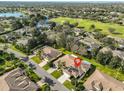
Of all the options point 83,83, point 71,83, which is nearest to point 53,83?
point 71,83

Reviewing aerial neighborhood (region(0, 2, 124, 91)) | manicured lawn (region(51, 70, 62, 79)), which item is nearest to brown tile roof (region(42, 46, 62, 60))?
aerial neighborhood (region(0, 2, 124, 91))

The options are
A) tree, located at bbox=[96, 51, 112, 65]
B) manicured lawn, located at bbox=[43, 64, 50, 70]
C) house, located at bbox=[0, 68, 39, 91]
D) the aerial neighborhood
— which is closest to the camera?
house, located at bbox=[0, 68, 39, 91]

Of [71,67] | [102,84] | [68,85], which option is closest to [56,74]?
[71,67]

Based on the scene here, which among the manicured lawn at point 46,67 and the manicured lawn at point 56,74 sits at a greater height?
the manicured lawn at point 56,74

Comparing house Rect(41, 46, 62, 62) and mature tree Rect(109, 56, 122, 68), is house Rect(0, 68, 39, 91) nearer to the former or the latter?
house Rect(41, 46, 62, 62)

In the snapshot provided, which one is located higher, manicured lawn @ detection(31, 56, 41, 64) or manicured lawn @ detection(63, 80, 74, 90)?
manicured lawn @ detection(63, 80, 74, 90)

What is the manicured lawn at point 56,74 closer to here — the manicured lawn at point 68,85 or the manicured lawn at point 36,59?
the manicured lawn at point 68,85

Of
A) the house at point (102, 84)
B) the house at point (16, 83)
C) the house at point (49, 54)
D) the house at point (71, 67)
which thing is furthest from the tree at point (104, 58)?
the house at point (16, 83)

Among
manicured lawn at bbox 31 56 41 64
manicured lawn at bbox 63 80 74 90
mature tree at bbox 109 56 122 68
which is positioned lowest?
manicured lawn at bbox 31 56 41 64

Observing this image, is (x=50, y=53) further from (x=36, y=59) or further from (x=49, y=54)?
(x=36, y=59)

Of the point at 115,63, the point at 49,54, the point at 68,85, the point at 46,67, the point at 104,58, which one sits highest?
the point at 104,58

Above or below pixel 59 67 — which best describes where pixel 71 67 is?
above

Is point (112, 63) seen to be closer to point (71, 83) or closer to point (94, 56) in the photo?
point (94, 56)

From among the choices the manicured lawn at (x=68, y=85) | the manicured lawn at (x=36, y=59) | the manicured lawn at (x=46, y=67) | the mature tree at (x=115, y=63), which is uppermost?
the mature tree at (x=115, y=63)
